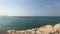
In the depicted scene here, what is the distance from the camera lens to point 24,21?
7.30 ft

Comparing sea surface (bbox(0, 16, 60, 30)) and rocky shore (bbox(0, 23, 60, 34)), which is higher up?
sea surface (bbox(0, 16, 60, 30))

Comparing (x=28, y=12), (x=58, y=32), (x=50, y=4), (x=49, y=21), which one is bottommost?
(x=58, y=32)

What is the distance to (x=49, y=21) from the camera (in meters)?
2.26

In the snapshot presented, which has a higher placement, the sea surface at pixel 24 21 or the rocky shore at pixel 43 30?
the sea surface at pixel 24 21

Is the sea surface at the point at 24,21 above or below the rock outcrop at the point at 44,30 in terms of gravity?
above

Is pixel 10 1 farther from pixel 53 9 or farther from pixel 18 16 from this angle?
pixel 53 9

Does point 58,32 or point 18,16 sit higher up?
point 18,16

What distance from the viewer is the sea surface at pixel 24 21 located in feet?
7.22

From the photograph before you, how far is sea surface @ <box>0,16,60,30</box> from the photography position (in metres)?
2.20

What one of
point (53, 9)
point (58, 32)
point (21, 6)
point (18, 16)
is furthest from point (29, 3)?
point (58, 32)

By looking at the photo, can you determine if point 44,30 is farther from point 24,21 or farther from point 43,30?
point 24,21

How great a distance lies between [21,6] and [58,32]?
0.78 metres

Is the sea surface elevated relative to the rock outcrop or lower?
elevated

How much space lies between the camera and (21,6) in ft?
7.24
